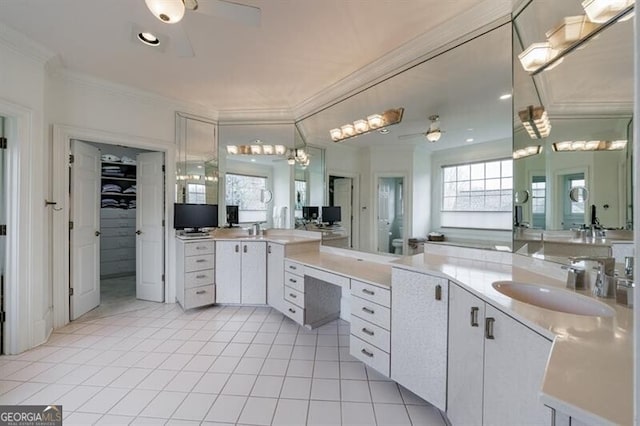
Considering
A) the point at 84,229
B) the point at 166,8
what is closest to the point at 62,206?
the point at 84,229

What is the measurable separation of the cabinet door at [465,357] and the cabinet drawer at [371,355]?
45 centimetres

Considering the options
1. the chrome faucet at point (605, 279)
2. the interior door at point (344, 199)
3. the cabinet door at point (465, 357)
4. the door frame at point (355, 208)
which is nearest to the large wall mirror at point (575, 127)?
the chrome faucet at point (605, 279)

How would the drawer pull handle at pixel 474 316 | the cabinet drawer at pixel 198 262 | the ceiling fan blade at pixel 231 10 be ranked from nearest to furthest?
1. the drawer pull handle at pixel 474 316
2. the ceiling fan blade at pixel 231 10
3. the cabinet drawer at pixel 198 262

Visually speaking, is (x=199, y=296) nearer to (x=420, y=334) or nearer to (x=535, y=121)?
(x=420, y=334)

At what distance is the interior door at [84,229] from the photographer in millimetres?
2982

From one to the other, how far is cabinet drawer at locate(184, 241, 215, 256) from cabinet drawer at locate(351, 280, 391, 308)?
207 centimetres

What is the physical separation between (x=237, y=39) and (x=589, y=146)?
2599 mm

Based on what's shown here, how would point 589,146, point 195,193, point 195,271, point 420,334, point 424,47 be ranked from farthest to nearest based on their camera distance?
point 195,193, point 195,271, point 424,47, point 420,334, point 589,146

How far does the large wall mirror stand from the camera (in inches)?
47.6

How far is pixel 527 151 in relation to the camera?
1752 mm

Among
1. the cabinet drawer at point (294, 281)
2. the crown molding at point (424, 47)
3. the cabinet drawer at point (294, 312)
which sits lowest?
the cabinet drawer at point (294, 312)

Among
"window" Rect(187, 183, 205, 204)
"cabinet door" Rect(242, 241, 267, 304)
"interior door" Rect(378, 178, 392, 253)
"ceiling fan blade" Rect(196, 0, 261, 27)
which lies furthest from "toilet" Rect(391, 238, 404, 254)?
"window" Rect(187, 183, 205, 204)

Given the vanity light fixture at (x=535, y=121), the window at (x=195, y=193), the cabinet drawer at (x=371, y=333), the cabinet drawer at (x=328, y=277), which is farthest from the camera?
the window at (x=195, y=193)

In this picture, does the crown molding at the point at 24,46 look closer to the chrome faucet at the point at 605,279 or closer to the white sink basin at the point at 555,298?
the white sink basin at the point at 555,298
